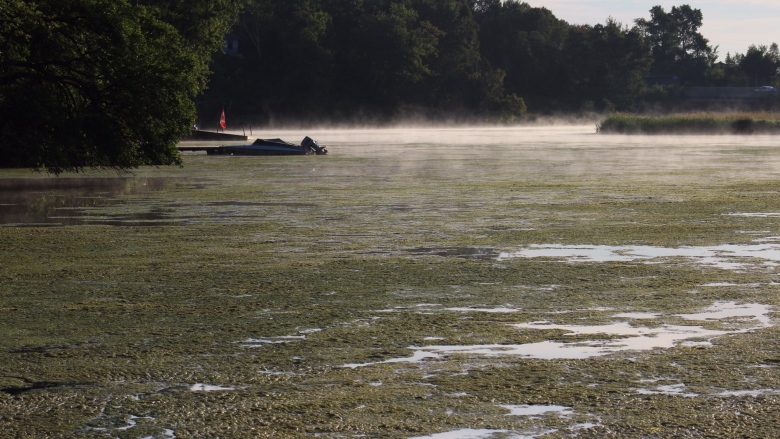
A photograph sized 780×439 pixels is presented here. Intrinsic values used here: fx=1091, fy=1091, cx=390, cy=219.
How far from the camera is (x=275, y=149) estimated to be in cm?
4203

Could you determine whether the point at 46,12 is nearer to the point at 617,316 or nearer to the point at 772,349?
the point at 617,316

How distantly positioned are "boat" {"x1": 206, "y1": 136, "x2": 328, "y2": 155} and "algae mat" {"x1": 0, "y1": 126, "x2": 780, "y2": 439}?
2304 centimetres

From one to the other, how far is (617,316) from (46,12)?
15.7 metres

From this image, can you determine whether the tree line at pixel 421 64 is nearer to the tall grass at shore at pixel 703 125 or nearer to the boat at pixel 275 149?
the tall grass at shore at pixel 703 125

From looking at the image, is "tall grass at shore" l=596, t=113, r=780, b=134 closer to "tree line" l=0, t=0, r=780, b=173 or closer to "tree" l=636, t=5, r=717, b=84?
"tree line" l=0, t=0, r=780, b=173

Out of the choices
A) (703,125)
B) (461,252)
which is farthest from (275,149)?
(703,125)

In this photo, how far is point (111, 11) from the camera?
68.3ft

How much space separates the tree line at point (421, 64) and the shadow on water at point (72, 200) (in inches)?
2313

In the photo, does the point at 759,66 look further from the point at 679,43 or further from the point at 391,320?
the point at 391,320

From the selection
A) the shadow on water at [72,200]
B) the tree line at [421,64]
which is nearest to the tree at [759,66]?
the tree line at [421,64]

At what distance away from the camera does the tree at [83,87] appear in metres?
19.9

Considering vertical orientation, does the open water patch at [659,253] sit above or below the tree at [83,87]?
below

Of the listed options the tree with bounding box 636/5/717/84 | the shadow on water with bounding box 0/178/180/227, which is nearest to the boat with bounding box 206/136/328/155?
the shadow on water with bounding box 0/178/180/227

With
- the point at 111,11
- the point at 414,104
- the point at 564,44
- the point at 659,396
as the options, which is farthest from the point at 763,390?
the point at 564,44
